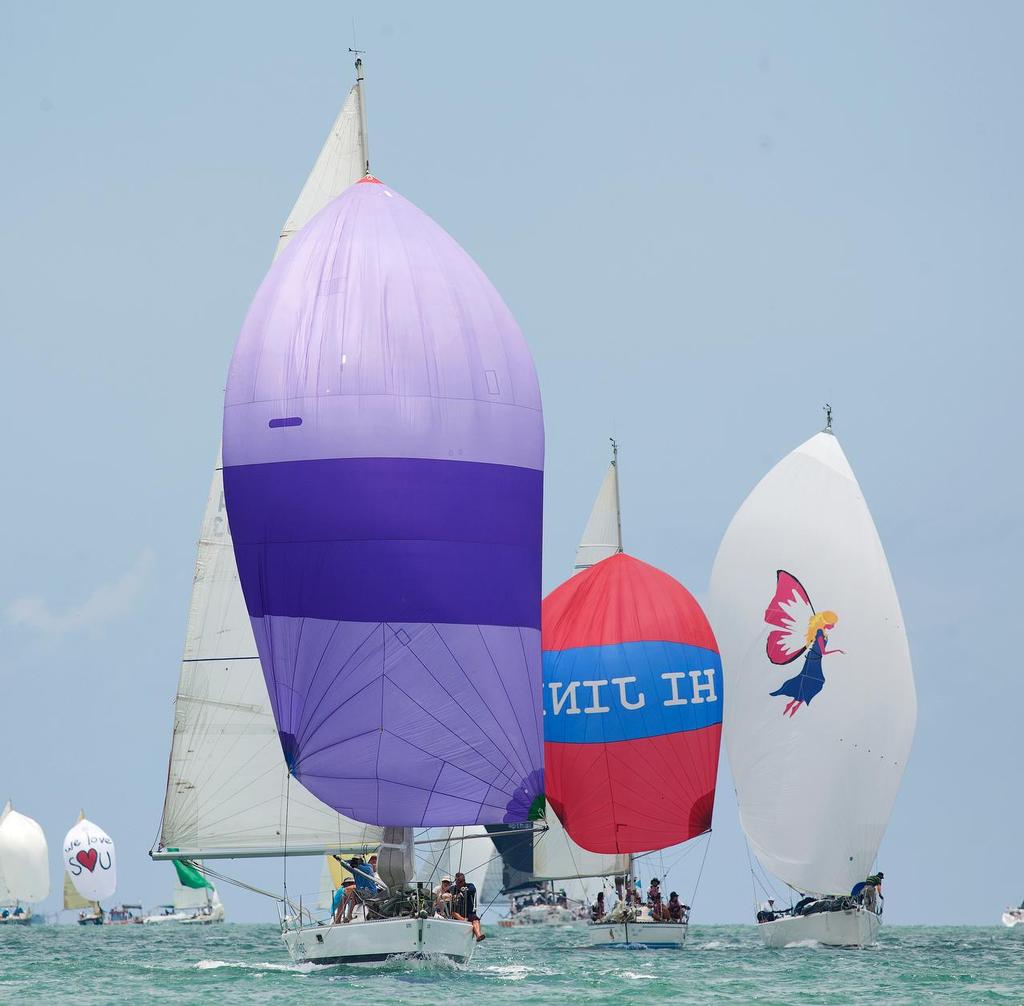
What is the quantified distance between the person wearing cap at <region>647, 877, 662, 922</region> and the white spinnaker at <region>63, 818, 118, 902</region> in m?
48.9

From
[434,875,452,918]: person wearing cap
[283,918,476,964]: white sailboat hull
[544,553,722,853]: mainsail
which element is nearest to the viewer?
[283,918,476,964]: white sailboat hull

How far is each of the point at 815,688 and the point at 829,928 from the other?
4607 millimetres

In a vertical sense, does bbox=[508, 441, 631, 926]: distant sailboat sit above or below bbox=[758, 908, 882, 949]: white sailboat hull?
above

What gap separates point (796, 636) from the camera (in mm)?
38344

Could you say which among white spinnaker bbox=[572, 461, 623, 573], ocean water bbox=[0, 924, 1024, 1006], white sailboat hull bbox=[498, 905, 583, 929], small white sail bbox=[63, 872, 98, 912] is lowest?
ocean water bbox=[0, 924, 1024, 1006]

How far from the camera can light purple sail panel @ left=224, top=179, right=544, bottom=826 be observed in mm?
28734

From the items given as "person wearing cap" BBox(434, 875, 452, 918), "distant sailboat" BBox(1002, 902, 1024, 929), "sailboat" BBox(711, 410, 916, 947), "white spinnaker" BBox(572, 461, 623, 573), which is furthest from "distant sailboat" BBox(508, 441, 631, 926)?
"distant sailboat" BBox(1002, 902, 1024, 929)

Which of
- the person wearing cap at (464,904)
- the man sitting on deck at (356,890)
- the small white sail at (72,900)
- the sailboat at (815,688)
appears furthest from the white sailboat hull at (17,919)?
the man sitting on deck at (356,890)

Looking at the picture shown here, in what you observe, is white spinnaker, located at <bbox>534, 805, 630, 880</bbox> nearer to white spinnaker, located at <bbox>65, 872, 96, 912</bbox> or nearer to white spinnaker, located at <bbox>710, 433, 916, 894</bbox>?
white spinnaker, located at <bbox>710, 433, 916, 894</bbox>

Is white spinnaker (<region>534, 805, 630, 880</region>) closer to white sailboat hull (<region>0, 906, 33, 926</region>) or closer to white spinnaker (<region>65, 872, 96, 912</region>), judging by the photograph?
white sailboat hull (<region>0, 906, 33, 926</region>)

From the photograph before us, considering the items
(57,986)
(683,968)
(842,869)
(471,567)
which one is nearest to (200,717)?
(57,986)

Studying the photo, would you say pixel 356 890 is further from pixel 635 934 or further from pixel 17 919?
pixel 17 919

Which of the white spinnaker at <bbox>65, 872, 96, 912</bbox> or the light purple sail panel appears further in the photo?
the white spinnaker at <bbox>65, 872, 96, 912</bbox>

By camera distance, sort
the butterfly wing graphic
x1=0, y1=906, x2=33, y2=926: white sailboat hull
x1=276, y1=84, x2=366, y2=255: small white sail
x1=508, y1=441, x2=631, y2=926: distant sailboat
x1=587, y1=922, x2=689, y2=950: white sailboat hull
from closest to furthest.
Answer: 1. x1=276, y1=84, x2=366, y2=255: small white sail
2. the butterfly wing graphic
3. x1=587, y1=922, x2=689, y2=950: white sailboat hull
4. x1=508, y1=441, x2=631, y2=926: distant sailboat
5. x1=0, y1=906, x2=33, y2=926: white sailboat hull
